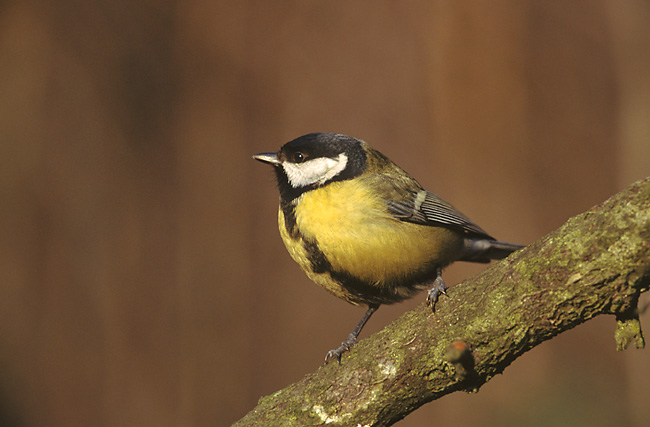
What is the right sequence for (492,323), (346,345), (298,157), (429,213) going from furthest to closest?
(298,157)
(429,213)
(346,345)
(492,323)

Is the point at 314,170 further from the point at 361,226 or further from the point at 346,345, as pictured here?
the point at 346,345

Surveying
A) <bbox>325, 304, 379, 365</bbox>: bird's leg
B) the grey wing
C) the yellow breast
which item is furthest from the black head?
<bbox>325, 304, 379, 365</bbox>: bird's leg

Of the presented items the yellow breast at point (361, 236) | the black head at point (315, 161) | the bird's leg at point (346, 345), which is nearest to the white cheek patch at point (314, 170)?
the black head at point (315, 161)

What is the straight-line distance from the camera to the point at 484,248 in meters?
3.13

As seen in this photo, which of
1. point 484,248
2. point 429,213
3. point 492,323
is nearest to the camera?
point 492,323

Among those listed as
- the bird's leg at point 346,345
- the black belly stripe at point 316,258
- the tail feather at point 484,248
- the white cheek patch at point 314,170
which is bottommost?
the bird's leg at point 346,345

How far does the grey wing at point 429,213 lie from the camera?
2.77 meters

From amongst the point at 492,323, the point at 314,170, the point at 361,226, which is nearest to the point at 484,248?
the point at 361,226

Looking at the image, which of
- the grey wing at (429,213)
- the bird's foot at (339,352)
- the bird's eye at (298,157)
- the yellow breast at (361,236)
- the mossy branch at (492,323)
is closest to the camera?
the mossy branch at (492,323)

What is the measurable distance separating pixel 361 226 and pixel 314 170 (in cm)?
47

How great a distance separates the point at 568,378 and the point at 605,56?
2540mm

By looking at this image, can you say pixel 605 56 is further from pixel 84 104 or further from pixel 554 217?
pixel 84 104

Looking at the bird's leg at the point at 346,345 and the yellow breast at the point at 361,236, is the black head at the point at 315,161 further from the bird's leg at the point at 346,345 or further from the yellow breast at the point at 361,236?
the bird's leg at the point at 346,345

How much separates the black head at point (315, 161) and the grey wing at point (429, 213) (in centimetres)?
28
